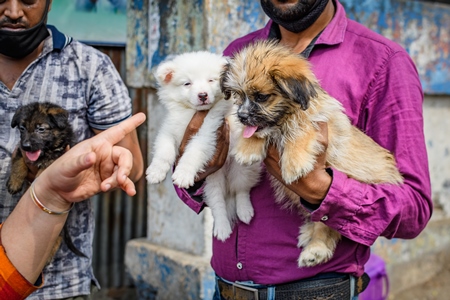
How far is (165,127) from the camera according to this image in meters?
2.89

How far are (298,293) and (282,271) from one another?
0.12m

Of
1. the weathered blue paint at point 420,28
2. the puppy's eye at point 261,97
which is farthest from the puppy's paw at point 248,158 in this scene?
the weathered blue paint at point 420,28

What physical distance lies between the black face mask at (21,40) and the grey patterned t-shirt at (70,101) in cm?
6

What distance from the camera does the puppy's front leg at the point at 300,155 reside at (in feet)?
7.39

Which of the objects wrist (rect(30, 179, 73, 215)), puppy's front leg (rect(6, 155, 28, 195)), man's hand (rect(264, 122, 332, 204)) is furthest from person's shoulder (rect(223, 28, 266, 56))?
puppy's front leg (rect(6, 155, 28, 195))

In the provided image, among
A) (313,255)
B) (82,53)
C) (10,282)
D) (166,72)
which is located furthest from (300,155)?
(82,53)

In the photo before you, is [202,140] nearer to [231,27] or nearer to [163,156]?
[163,156]

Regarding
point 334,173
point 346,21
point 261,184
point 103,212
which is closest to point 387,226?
point 334,173

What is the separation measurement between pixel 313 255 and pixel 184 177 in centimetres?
68

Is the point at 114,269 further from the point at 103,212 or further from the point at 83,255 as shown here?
the point at 83,255

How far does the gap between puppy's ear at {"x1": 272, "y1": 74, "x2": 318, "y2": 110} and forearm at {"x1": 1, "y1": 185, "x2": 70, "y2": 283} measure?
1056mm

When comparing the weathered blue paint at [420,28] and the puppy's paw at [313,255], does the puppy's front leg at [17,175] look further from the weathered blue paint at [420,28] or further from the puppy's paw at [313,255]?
the weathered blue paint at [420,28]

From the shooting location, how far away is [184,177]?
102 inches

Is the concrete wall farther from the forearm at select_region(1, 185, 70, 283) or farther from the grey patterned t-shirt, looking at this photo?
the forearm at select_region(1, 185, 70, 283)
